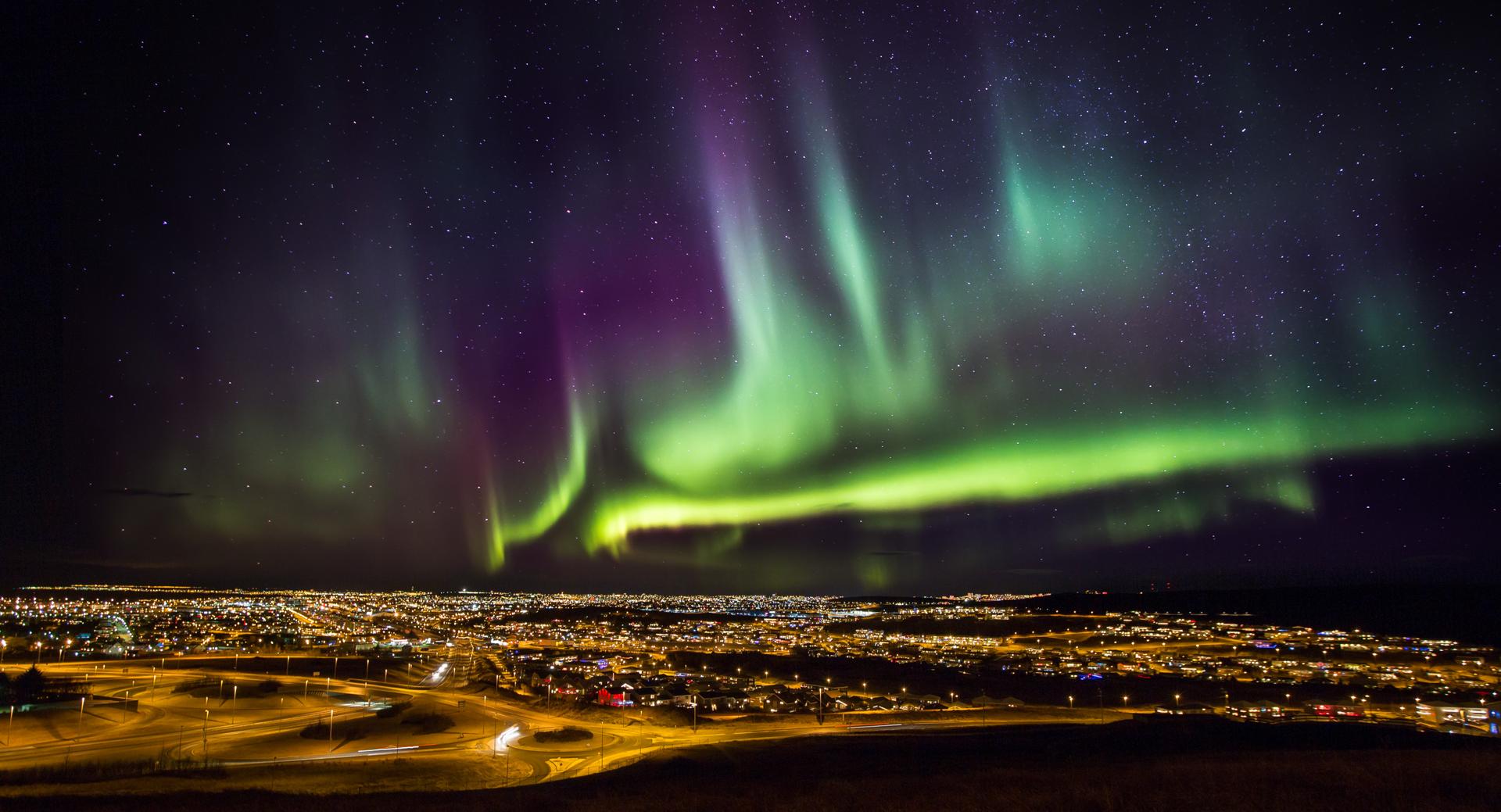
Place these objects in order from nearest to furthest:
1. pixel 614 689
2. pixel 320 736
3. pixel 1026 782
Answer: pixel 1026 782 < pixel 320 736 < pixel 614 689

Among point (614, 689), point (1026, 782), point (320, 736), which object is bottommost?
point (614, 689)

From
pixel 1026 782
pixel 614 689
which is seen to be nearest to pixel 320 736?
pixel 614 689

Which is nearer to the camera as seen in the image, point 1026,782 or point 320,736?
point 1026,782

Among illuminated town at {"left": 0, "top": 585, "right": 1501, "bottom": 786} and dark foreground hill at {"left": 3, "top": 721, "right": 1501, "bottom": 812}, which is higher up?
dark foreground hill at {"left": 3, "top": 721, "right": 1501, "bottom": 812}

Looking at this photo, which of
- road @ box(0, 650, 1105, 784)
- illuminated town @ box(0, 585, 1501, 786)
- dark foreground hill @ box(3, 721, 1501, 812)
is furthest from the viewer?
illuminated town @ box(0, 585, 1501, 786)

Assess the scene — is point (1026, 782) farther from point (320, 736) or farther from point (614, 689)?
point (614, 689)

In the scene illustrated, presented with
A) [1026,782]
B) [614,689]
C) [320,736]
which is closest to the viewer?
[1026,782]

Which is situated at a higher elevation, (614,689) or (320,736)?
(320,736)

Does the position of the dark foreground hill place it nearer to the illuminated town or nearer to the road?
the road

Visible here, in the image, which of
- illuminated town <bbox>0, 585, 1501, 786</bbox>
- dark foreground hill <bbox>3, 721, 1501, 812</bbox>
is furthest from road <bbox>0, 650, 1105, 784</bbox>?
dark foreground hill <bbox>3, 721, 1501, 812</bbox>
